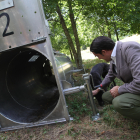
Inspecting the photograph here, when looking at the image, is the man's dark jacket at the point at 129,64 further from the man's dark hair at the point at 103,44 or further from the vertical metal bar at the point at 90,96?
the vertical metal bar at the point at 90,96

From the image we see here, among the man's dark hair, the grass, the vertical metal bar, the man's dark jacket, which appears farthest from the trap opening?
the man's dark jacket

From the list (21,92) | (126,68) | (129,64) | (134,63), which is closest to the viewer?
(134,63)

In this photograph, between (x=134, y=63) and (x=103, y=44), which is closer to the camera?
(x=134, y=63)

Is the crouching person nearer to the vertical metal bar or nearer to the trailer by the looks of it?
the vertical metal bar

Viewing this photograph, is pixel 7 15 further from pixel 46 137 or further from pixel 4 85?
pixel 46 137

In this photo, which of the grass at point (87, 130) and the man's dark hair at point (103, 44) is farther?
the grass at point (87, 130)

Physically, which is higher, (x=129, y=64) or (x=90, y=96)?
(x=129, y=64)

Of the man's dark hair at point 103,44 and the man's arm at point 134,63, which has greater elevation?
the man's dark hair at point 103,44

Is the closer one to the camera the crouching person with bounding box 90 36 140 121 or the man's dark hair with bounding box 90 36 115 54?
the crouching person with bounding box 90 36 140 121

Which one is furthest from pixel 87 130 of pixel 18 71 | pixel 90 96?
pixel 18 71

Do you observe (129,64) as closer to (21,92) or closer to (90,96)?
(90,96)

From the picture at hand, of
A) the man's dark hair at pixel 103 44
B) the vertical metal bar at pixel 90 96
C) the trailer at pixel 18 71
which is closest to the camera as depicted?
the man's dark hair at pixel 103 44

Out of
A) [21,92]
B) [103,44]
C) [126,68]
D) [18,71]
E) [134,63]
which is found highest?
[103,44]

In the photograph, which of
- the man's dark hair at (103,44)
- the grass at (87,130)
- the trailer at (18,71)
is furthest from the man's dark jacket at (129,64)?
the trailer at (18,71)
